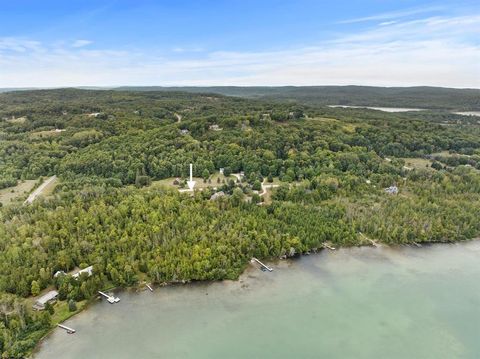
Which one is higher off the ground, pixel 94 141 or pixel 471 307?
pixel 94 141

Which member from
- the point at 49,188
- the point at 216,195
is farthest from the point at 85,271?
the point at 49,188

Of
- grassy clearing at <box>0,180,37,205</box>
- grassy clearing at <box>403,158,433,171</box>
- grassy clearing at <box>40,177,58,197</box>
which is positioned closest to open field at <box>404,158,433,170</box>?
grassy clearing at <box>403,158,433,171</box>

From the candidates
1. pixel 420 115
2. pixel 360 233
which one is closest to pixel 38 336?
pixel 360 233

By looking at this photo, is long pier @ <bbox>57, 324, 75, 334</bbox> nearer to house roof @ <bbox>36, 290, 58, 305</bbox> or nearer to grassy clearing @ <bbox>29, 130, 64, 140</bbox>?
house roof @ <bbox>36, 290, 58, 305</bbox>

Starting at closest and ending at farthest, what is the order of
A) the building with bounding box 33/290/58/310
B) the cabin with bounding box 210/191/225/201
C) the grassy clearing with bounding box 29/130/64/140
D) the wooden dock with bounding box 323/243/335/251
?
the building with bounding box 33/290/58/310, the wooden dock with bounding box 323/243/335/251, the cabin with bounding box 210/191/225/201, the grassy clearing with bounding box 29/130/64/140

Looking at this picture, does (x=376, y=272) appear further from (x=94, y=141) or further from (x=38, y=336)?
(x=94, y=141)

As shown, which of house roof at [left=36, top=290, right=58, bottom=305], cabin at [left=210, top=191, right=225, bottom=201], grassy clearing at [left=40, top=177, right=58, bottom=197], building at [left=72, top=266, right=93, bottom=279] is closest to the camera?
house roof at [left=36, top=290, right=58, bottom=305]

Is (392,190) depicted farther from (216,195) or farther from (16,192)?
(16,192)
